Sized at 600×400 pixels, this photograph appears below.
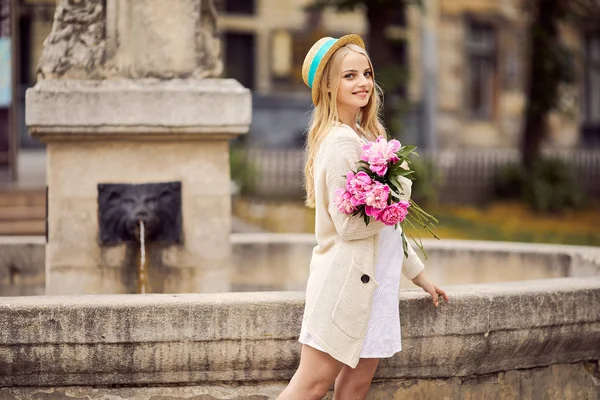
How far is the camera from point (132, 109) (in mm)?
5160

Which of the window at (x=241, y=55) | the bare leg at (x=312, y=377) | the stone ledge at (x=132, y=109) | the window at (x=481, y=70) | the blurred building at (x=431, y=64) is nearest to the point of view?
the bare leg at (x=312, y=377)

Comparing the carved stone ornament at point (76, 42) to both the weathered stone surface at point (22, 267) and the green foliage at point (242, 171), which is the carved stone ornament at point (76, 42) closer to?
the weathered stone surface at point (22, 267)

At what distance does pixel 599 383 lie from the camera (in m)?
4.65

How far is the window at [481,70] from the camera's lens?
26891 mm

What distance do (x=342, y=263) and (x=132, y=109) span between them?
1980 mm

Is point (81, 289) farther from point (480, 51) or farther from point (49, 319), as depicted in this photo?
point (480, 51)

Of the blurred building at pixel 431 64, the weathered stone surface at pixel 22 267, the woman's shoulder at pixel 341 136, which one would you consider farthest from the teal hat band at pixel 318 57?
the blurred building at pixel 431 64

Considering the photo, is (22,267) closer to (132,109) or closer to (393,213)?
(132,109)

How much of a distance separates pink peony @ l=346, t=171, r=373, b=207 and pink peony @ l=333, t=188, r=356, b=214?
0.05ft

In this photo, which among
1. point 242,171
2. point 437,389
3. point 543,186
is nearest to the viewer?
point 437,389

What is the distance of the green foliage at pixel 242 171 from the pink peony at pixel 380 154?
11938 millimetres

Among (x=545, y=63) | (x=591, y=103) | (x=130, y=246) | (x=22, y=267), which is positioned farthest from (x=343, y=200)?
(x=591, y=103)

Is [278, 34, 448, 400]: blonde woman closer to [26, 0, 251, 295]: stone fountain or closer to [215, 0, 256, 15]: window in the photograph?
[26, 0, 251, 295]: stone fountain

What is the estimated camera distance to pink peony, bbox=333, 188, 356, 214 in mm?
3541
